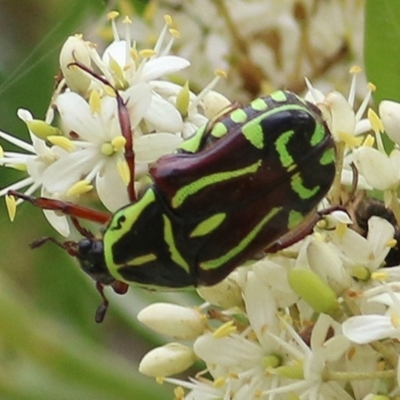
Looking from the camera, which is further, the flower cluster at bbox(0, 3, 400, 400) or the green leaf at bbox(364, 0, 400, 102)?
the green leaf at bbox(364, 0, 400, 102)

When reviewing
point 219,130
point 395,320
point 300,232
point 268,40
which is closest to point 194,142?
point 219,130

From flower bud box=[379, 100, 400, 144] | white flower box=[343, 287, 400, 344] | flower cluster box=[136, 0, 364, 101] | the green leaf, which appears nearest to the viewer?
white flower box=[343, 287, 400, 344]

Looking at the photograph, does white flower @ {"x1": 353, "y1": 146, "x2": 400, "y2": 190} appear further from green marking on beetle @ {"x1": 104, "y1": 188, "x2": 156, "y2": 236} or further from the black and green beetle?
green marking on beetle @ {"x1": 104, "y1": 188, "x2": 156, "y2": 236}

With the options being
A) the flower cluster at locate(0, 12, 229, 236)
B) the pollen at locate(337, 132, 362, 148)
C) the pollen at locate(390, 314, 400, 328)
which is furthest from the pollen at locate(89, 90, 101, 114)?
the pollen at locate(390, 314, 400, 328)

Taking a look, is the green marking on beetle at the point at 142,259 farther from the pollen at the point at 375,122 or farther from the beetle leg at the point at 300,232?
the pollen at the point at 375,122

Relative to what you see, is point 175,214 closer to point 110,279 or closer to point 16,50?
point 110,279

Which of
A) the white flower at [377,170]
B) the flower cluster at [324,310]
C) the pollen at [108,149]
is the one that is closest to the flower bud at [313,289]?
the flower cluster at [324,310]
